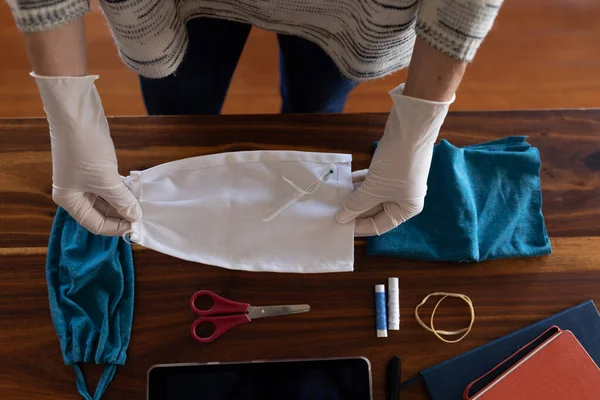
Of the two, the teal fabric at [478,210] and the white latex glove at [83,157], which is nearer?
the white latex glove at [83,157]

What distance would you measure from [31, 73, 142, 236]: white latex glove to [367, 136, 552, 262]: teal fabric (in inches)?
14.0

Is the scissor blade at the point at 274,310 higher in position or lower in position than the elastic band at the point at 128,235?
lower

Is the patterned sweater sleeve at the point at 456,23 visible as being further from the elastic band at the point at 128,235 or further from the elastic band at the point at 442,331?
the elastic band at the point at 128,235

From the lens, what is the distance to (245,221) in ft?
2.25

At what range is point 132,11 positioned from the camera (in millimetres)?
545

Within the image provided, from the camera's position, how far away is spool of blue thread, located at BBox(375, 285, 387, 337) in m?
0.67

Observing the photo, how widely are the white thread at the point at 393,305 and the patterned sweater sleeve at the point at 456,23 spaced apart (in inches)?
12.8

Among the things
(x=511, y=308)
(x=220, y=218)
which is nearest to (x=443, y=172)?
(x=511, y=308)

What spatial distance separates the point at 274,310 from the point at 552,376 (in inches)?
14.9

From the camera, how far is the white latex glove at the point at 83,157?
551mm

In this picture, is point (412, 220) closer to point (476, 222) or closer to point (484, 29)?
point (476, 222)

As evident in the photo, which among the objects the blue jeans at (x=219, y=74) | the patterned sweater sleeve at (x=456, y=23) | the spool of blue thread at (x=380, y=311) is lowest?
the spool of blue thread at (x=380, y=311)

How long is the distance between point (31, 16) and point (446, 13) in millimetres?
409

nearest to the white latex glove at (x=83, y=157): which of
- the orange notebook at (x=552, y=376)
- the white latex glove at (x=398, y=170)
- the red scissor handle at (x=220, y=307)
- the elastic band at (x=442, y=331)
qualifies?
the red scissor handle at (x=220, y=307)
